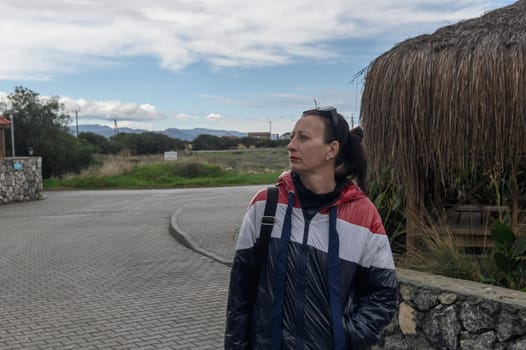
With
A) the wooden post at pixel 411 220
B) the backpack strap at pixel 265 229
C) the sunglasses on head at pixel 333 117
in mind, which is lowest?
the wooden post at pixel 411 220

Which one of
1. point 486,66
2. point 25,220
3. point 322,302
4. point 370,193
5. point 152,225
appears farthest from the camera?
point 25,220

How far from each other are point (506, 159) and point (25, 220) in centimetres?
1575

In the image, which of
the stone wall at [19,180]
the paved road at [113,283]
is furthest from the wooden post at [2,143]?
the paved road at [113,283]

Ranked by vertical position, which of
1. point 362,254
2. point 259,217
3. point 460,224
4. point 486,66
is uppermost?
point 486,66

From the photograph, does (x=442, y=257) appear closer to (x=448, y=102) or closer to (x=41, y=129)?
(x=448, y=102)

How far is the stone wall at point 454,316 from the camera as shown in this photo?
4211mm

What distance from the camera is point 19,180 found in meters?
25.8

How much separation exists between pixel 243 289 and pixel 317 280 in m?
0.38

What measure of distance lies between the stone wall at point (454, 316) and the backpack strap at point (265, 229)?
7.66 feet

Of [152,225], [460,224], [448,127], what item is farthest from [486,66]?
[152,225]

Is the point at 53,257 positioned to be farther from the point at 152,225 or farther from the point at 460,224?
the point at 460,224

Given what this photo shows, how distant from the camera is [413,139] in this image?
5867 millimetres

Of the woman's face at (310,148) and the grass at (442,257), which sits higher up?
the woman's face at (310,148)

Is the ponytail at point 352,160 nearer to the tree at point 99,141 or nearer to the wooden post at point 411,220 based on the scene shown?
the wooden post at point 411,220
